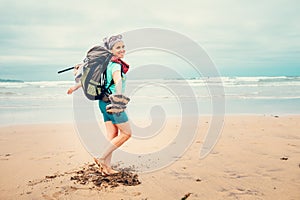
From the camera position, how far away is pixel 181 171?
5.08m

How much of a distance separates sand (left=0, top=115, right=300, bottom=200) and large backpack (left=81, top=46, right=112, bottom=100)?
1.39 m

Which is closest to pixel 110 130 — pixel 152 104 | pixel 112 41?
pixel 112 41

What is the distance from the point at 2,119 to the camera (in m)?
11.3

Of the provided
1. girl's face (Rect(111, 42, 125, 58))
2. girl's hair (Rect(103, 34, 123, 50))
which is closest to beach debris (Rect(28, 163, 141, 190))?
girl's face (Rect(111, 42, 125, 58))

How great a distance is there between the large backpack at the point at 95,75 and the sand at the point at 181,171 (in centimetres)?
139

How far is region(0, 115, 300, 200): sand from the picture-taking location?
4109 mm

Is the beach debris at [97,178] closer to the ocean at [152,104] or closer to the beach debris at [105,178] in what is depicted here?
the beach debris at [105,178]

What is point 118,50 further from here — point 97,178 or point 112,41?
point 97,178

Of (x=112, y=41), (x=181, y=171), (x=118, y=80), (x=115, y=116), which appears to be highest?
(x=112, y=41)

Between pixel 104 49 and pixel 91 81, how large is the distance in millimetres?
571

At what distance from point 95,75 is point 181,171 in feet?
7.30

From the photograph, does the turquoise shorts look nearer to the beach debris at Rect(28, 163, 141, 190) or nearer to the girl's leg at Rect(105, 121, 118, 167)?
the girl's leg at Rect(105, 121, 118, 167)

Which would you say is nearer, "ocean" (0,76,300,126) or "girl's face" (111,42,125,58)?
"girl's face" (111,42,125,58)

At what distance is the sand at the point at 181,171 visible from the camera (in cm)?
411
